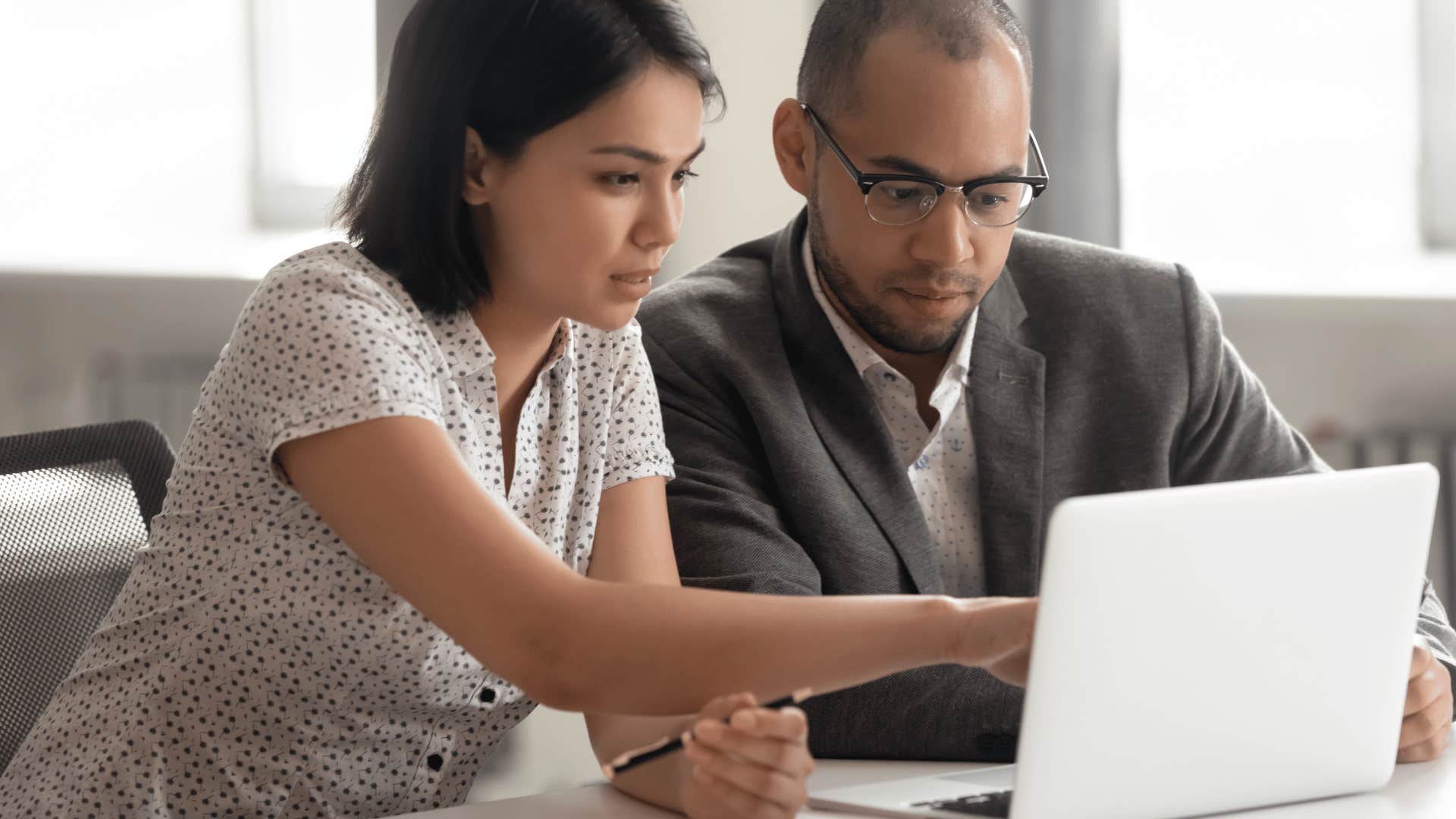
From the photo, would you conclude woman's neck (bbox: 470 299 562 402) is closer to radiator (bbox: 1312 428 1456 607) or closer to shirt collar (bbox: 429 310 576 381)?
shirt collar (bbox: 429 310 576 381)

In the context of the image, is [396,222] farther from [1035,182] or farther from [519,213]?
[1035,182]

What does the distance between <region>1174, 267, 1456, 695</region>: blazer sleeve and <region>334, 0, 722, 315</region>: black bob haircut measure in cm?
71

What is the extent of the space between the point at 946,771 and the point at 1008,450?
19.7 inches

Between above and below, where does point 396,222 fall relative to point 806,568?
above

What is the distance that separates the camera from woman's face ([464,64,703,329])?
111 cm

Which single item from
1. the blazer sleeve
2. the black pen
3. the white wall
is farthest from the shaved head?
the white wall

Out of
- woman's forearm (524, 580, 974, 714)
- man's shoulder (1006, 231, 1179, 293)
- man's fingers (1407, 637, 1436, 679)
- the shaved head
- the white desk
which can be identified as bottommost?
the white desk

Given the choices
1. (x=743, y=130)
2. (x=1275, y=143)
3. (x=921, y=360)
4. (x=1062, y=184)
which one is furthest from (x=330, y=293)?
(x=1275, y=143)

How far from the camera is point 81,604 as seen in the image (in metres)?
1.36

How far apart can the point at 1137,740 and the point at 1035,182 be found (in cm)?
75

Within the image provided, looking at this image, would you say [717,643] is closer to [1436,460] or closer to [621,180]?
[621,180]

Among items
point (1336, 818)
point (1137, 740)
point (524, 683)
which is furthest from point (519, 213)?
point (1336, 818)

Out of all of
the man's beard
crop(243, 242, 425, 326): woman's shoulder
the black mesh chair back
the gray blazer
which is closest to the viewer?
crop(243, 242, 425, 326): woman's shoulder

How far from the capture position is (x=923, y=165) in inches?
59.1
